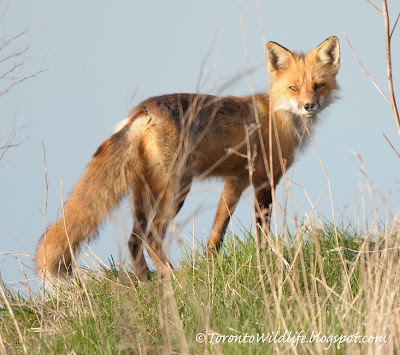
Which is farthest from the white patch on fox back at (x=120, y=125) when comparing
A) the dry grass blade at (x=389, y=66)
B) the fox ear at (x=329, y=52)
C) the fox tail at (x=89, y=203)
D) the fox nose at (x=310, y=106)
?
the dry grass blade at (x=389, y=66)

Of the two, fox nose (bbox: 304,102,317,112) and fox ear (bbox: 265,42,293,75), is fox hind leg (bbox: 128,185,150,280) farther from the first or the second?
fox ear (bbox: 265,42,293,75)

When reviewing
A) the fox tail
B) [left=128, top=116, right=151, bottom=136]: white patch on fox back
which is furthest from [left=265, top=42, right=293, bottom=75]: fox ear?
the fox tail

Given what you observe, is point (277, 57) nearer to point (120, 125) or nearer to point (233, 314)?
point (120, 125)

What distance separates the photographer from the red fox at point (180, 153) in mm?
4887

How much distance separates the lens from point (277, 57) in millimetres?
6266

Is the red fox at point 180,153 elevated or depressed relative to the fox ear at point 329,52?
depressed

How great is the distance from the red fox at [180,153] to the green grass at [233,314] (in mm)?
538

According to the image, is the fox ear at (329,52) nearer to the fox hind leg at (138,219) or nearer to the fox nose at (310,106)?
the fox nose at (310,106)

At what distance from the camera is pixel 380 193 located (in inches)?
128

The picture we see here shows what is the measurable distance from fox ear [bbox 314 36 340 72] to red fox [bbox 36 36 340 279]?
0.4 inches

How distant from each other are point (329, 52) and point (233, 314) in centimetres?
383

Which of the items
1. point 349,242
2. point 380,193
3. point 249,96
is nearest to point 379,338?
point 380,193

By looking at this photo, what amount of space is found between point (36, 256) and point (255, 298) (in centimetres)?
208

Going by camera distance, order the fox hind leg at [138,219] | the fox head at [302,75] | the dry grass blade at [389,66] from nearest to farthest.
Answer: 1. the dry grass blade at [389,66]
2. the fox hind leg at [138,219]
3. the fox head at [302,75]
